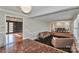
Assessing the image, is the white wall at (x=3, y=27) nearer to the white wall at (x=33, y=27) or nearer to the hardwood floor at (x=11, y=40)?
the hardwood floor at (x=11, y=40)

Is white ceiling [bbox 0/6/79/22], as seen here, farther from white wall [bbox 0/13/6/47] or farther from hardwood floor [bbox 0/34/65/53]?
hardwood floor [bbox 0/34/65/53]

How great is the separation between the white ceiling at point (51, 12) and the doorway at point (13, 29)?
0.14 meters

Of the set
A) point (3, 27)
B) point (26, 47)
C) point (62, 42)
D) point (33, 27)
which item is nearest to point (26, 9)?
point (33, 27)

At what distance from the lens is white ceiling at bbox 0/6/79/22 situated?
5.20 feet

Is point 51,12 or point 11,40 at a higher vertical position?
point 51,12

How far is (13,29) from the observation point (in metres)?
1.60

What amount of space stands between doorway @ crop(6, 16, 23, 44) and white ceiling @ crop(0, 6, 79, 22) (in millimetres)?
141

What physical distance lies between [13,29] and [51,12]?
1.95 ft

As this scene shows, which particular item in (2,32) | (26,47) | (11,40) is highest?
(2,32)

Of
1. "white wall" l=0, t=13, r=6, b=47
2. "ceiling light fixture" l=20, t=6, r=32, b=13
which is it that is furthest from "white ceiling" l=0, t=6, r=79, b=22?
"white wall" l=0, t=13, r=6, b=47

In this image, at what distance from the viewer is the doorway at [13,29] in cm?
157

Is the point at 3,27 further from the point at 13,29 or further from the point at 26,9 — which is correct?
the point at 26,9
